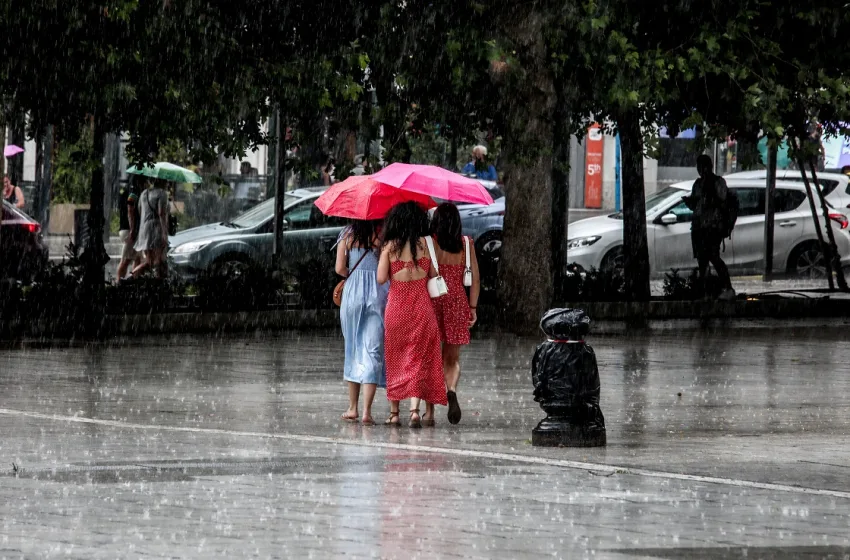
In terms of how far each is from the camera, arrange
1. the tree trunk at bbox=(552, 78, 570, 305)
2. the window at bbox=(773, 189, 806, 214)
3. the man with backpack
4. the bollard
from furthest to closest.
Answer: the window at bbox=(773, 189, 806, 214) → the man with backpack → the tree trunk at bbox=(552, 78, 570, 305) → the bollard

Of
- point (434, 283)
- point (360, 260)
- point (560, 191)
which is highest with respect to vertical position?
point (560, 191)

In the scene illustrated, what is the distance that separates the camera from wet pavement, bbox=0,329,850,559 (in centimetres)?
762

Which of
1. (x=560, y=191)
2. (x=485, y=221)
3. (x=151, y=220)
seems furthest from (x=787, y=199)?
(x=151, y=220)

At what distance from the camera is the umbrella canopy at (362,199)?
1246 centimetres

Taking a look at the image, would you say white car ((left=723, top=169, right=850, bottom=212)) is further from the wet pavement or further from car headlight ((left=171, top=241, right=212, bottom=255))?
the wet pavement

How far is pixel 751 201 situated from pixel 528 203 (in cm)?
987

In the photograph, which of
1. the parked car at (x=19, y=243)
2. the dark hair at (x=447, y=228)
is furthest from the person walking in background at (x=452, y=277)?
the parked car at (x=19, y=243)

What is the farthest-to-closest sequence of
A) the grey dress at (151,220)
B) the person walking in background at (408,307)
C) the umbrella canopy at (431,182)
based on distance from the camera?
1. the grey dress at (151,220)
2. the umbrella canopy at (431,182)
3. the person walking in background at (408,307)

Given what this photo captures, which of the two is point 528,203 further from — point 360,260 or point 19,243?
point 360,260

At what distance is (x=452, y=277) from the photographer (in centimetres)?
1278

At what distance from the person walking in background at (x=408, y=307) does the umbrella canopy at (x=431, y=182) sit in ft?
0.85

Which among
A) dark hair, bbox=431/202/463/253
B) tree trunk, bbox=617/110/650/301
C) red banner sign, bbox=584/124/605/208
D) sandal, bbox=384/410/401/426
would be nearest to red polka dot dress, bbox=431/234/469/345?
dark hair, bbox=431/202/463/253

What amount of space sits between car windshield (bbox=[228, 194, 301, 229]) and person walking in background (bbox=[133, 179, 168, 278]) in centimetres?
203

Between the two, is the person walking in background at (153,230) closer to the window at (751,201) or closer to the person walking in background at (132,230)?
the person walking in background at (132,230)
